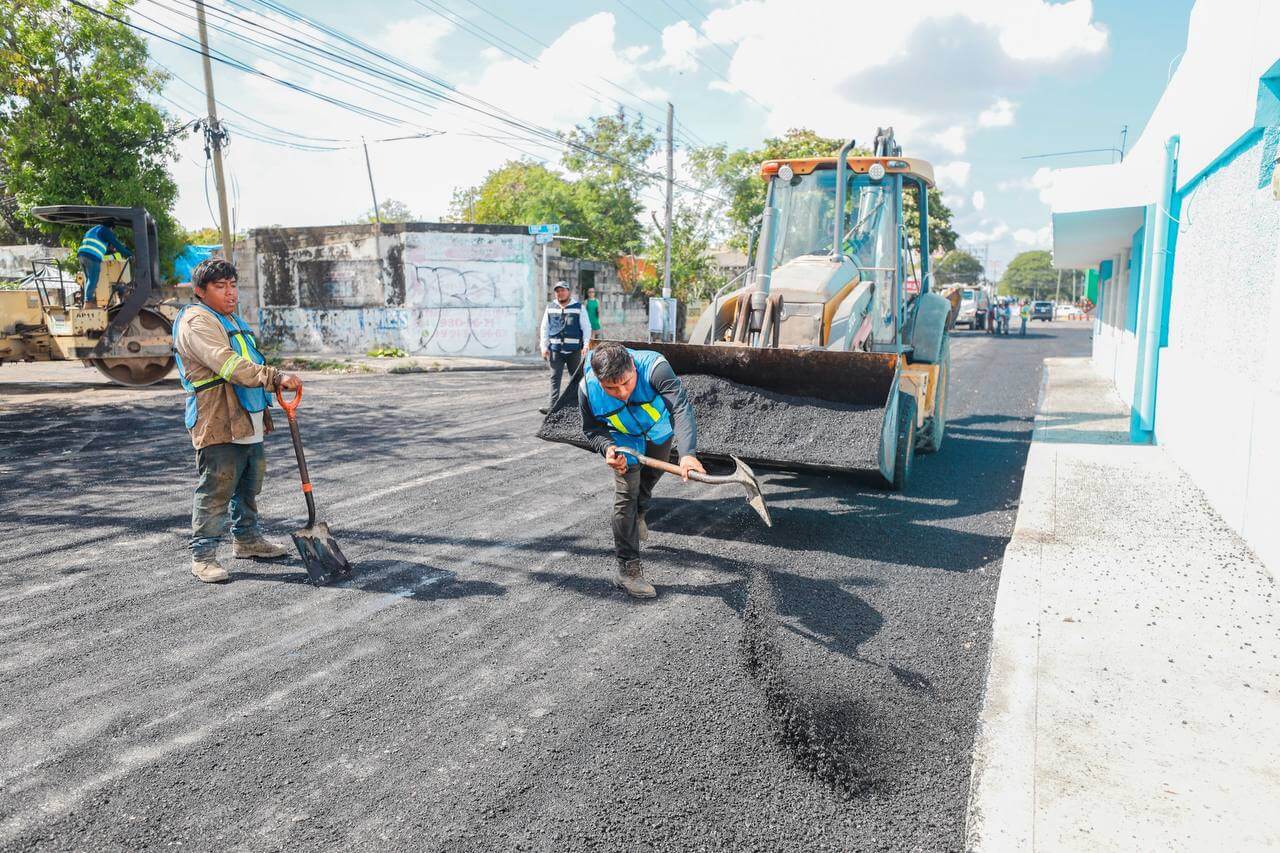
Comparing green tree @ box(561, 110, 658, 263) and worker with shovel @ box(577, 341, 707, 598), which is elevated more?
green tree @ box(561, 110, 658, 263)

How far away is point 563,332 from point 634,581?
21.1 ft

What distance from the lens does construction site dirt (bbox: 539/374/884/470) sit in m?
5.64

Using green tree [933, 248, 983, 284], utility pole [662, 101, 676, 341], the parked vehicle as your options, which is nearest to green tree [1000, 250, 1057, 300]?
green tree [933, 248, 983, 284]

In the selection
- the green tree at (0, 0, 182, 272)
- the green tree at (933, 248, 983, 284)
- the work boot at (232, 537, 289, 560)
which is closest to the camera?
the work boot at (232, 537, 289, 560)

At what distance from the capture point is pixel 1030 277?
445 feet

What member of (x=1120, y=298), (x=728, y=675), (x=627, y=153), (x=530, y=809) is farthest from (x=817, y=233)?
(x=627, y=153)

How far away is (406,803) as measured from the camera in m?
2.75

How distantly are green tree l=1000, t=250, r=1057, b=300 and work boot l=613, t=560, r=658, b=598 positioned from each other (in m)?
133

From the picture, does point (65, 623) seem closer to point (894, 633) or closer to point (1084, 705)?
point (894, 633)

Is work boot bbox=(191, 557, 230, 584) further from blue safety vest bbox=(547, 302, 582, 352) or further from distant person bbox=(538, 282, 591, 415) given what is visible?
blue safety vest bbox=(547, 302, 582, 352)

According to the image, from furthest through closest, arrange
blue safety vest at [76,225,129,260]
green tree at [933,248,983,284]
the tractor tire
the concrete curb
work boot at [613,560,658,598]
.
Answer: green tree at [933,248,983,284], blue safety vest at [76,225,129,260], the tractor tire, work boot at [613,560,658,598], the concrete curb

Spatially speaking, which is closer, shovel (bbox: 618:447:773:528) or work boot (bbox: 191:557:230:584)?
shovel (bbox: 618:447:773:528)

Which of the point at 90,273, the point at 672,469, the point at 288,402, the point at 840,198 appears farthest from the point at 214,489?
the point at 90,273

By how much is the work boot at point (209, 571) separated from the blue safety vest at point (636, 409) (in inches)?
88.5
